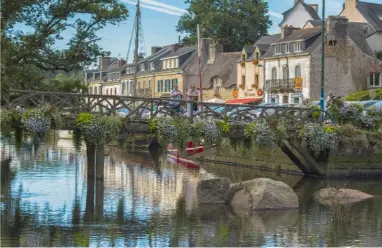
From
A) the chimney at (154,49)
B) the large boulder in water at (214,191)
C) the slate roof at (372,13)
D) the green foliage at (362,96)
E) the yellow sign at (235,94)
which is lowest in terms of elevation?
the large boulder in water at (214,191)

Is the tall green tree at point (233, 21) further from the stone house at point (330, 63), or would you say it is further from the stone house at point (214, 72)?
the stone house at point (330, 63)

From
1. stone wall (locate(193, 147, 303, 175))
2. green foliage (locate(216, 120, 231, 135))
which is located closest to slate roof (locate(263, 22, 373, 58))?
stone wall (locate(193, 147, 303, 175))

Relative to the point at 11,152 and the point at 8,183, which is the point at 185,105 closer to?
the point at 8,183

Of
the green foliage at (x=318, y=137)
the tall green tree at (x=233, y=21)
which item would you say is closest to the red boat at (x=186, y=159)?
the green foliage at (x=318, y=137)

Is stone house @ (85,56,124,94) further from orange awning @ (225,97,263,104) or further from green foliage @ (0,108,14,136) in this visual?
green foliage @ (0,108,14,136)

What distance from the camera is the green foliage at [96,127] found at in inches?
1246

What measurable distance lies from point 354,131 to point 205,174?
27.4 ft

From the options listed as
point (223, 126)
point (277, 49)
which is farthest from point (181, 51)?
point (223, 126)

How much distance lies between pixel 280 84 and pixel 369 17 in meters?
14.8

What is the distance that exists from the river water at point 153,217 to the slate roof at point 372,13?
50.1m

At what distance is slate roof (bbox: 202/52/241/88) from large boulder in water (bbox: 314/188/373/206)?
59849 mm

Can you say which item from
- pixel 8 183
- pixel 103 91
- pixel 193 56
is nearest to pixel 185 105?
pixel 8 183

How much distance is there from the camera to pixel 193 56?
9862 cm

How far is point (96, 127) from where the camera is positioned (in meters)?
31.7
